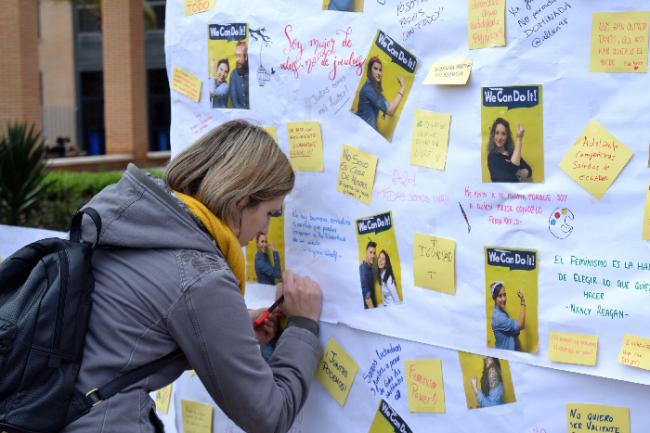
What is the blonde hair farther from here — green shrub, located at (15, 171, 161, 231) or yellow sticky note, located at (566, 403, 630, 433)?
green shrub, located at (15, 171, 161, 231)

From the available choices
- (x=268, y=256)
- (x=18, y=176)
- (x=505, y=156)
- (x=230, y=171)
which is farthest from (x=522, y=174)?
(x=18, y=176)

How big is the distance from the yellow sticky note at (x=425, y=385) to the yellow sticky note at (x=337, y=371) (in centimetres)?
21

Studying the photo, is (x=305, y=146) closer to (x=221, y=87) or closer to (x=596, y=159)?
(x=221, y=87)

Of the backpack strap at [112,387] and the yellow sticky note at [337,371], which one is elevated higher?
the backpack strap at [112,387]

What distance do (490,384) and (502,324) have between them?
18 centimetres

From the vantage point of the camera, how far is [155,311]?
1.92 m

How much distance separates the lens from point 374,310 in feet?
7.97

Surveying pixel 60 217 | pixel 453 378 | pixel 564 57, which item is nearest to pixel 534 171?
pixel 564 57

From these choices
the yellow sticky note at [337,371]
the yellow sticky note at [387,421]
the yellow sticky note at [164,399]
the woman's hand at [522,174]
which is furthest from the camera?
the yellow sticky note at [164,399]

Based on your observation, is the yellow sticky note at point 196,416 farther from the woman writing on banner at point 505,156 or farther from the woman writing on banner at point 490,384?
the woman writing on banner at point 505,156

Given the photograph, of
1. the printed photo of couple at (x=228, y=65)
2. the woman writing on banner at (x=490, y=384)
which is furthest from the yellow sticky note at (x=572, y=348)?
the printed photo of couple at (x=228, y=65)

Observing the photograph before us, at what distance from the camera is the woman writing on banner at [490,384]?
2.15 meters

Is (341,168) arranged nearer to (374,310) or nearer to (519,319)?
(374,310)

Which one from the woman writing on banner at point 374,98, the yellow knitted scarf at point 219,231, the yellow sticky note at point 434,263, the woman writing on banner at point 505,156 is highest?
the woman writing on banner at point 374,98
